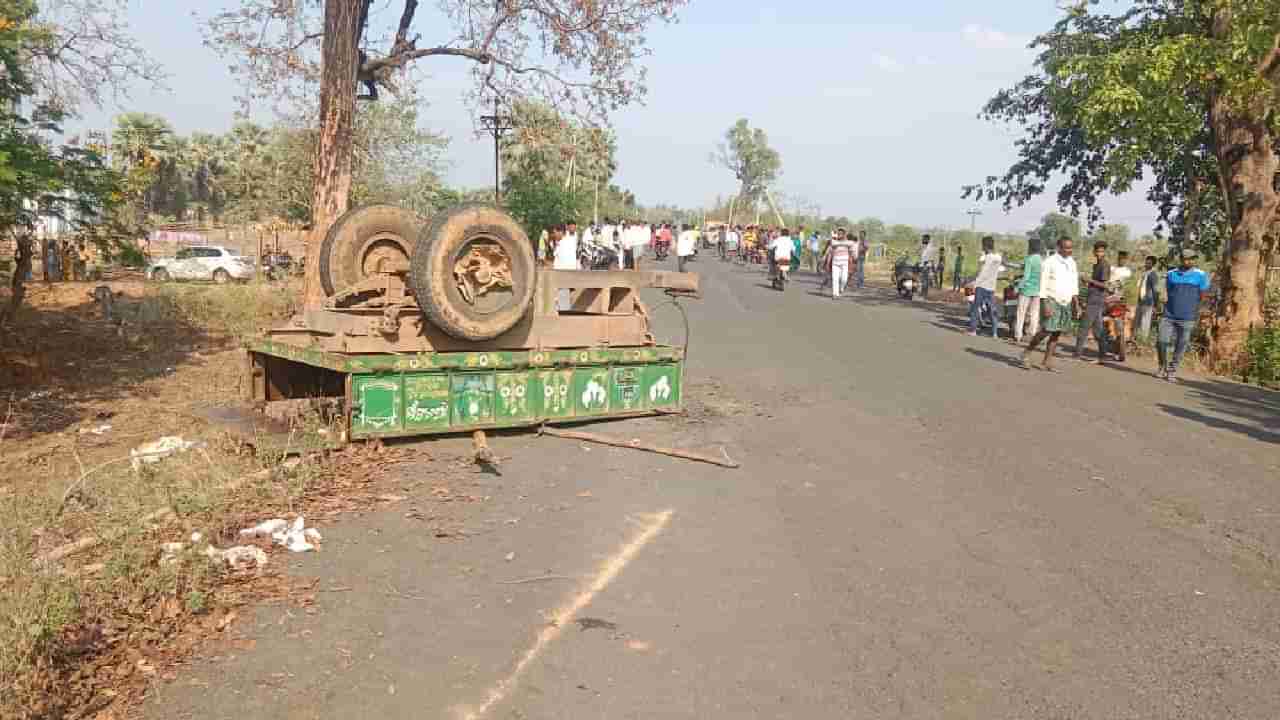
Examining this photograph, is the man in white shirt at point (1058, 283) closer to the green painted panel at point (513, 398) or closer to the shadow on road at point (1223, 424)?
the shadow on road at point (1223, 424)

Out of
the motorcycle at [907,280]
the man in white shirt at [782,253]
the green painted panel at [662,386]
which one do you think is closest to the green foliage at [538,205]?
the man in white shirt at [782,253]

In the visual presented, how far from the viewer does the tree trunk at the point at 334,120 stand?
13.3 meters

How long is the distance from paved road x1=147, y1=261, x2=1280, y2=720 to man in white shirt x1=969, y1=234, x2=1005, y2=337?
752 cm

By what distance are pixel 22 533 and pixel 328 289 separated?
3884 mm

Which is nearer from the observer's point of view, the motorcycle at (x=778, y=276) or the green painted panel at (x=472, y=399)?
the green painted panel at (x=472, y=399)

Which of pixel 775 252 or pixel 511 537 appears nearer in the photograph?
pixel 511 537

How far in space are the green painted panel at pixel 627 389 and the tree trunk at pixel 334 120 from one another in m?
7.03

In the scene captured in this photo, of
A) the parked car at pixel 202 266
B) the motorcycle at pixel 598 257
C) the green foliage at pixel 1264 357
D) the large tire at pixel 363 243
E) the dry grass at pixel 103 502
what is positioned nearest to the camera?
the dry grass at pixel 103 502

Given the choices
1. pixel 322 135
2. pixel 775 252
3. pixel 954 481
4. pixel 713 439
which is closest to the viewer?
pixel 954 481

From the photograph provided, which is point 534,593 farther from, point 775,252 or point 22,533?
point 775,252

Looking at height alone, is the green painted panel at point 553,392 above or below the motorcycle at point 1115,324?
below

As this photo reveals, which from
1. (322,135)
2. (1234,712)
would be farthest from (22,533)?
(322,135)

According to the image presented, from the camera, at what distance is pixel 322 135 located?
1341 centimetres

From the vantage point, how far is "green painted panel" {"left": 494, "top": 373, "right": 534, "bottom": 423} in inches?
296
